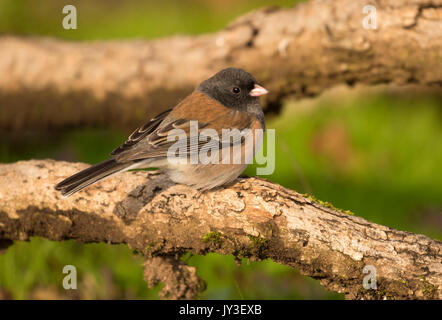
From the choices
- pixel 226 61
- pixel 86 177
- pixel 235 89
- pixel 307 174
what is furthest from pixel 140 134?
pixel 307 174

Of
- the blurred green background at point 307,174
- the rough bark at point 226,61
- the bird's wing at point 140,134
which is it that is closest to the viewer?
the bird's wing at point 140,134

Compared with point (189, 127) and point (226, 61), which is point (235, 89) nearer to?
point (189, 127)

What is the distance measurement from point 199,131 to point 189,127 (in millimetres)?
59

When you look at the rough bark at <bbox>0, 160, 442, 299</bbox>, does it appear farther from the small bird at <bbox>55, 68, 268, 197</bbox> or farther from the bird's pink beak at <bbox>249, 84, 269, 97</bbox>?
the bird's pink beak at <bbox>249, 84, 269, 97</bbox>

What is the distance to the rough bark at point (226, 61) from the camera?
3107 mm

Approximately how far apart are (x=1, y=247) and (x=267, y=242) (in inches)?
63.8

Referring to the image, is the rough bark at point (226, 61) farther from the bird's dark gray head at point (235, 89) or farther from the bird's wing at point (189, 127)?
the bird's wing at point (189, 127)

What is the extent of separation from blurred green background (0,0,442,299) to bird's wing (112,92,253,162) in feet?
2.26

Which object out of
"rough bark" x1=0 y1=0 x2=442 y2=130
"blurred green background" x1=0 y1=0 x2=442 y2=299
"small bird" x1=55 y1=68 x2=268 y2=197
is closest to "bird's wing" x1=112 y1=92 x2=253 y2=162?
"small bird" x1=55 y1=68 x2=268 y2=197

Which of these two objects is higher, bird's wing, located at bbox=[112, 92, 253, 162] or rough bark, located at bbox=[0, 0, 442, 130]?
rough bark, located at bbox=[0, 0, 442, 130]

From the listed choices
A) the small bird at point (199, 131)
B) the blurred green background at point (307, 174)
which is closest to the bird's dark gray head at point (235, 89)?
the small bird at point (199, 131)

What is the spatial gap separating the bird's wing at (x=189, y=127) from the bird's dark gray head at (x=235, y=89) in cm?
5

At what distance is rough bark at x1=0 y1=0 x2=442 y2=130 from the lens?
3.11 metres
